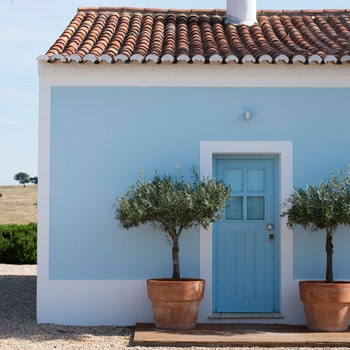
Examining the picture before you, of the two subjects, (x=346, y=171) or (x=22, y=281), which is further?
(x=22, y=281)

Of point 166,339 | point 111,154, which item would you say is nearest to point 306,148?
point 111,154

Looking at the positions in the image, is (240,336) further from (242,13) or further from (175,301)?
(242,13)

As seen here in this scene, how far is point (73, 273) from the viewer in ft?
34.4

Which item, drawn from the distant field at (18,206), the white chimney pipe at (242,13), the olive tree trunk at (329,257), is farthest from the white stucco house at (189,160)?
the distant field at (18,206)

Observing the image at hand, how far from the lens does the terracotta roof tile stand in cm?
1038

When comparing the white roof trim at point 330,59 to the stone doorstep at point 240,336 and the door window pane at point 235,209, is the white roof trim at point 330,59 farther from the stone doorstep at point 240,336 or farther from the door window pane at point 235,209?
the stone doorstep at point 240,336

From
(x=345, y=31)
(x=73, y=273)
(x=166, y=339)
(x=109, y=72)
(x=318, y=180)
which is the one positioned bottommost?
(x=166, y=339)

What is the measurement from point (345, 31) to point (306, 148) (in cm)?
267

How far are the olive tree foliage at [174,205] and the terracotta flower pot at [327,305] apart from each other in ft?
4.95

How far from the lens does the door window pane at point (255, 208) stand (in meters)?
10.8

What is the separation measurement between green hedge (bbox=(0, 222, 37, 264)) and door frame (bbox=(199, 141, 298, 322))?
949 cm

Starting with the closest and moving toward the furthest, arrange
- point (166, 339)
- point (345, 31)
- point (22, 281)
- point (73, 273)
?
point (166, 339), point (73, 273), point (345, 31), point (22, 281)

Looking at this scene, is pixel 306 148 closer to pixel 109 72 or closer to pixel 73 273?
pixel 109 72

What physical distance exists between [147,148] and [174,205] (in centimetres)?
133
